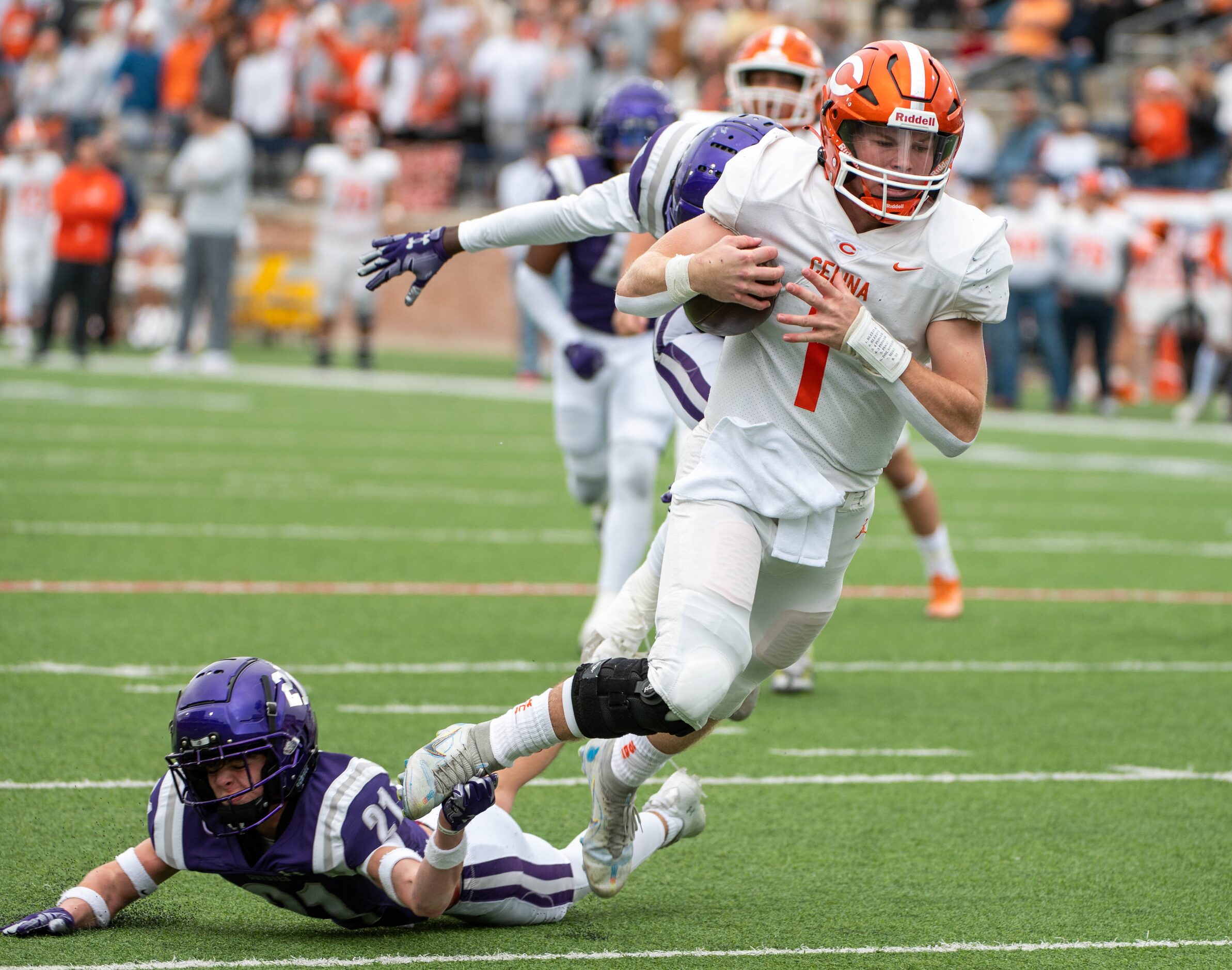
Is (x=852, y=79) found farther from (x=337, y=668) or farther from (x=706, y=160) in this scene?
(x=337, y=668)

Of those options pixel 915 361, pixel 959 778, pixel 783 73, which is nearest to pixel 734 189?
pixel 915 361

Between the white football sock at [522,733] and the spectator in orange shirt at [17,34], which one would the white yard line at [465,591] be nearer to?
the white football sock at [522,733]

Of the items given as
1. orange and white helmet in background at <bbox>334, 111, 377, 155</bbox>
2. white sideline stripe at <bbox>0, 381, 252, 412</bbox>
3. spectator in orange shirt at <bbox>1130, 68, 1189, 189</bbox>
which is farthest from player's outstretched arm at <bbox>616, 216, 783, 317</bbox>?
spectator in orange shirt at <bbox>1130, 68, 1189, 189</bbox>

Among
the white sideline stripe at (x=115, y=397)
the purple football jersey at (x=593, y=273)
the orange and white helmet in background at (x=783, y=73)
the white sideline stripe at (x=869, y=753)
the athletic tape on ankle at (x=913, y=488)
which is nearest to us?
the white sideline stripe at (x=869, y=753)

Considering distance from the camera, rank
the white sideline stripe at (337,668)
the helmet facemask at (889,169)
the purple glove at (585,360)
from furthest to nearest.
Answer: the purple glove at (585,360)
the white sideline stripe at (337,668)
the helmet facemask at (889,169)

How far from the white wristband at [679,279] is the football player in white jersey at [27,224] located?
56.4 ft

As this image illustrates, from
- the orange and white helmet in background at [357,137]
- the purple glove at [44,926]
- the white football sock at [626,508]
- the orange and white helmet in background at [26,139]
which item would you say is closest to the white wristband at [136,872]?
the purple glove at [44,926]

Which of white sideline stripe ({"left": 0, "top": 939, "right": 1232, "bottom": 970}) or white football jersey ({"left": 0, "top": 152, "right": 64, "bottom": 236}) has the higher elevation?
white football jersey ({"left": 0, "top": 152, "right": 64, "bottom": 236})

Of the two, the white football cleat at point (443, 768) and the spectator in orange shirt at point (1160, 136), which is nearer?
the white football cleat at point (443, 768)

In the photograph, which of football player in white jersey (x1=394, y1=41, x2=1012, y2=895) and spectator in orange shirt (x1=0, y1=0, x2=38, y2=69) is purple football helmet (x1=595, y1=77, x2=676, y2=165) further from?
spectator in orange shirt (x1=0, y1=0, x2=38, y2=69)

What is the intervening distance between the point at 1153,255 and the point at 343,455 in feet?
34.4

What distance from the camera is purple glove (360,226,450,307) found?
4.27 metres

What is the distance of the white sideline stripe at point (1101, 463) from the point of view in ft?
42.5

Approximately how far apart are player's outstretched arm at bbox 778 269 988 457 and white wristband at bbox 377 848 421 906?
1.33 m
